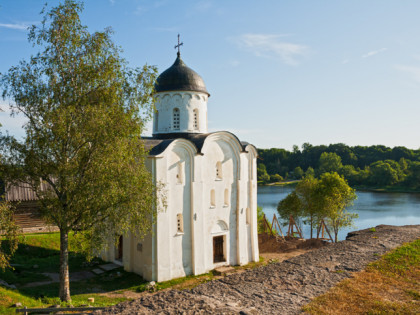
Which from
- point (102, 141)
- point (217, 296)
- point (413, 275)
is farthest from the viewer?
point (102, 141)

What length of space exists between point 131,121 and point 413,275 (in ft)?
28.9

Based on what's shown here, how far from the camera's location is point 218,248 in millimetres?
16156

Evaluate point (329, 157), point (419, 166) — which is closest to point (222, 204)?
point (419, 166)

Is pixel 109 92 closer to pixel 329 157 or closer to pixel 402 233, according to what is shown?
pixel 402 233

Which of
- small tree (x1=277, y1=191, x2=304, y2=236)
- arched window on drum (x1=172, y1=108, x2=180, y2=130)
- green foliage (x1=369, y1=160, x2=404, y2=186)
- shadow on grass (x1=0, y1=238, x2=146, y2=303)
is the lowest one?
shadow on grass (x1=0, y1=238, x2=146, y2=303)

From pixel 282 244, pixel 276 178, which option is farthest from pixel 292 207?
pixel 276 178

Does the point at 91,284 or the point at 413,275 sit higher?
the point at 413,275

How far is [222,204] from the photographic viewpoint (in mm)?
16109

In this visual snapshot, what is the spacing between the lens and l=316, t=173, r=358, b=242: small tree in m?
23.6

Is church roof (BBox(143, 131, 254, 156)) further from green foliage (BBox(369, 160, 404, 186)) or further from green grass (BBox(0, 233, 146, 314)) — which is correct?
green foliage (BBox(369, 160, 404, 186))

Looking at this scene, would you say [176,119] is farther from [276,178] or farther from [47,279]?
[276,178]

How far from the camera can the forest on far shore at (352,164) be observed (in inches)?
2410

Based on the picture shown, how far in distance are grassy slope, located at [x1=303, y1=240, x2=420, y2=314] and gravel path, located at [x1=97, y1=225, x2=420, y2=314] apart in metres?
0.25

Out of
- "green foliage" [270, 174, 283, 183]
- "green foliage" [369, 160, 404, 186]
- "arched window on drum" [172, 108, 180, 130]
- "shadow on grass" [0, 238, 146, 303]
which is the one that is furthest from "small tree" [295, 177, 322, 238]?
"green foliage" [270, 174, 283, 183]
